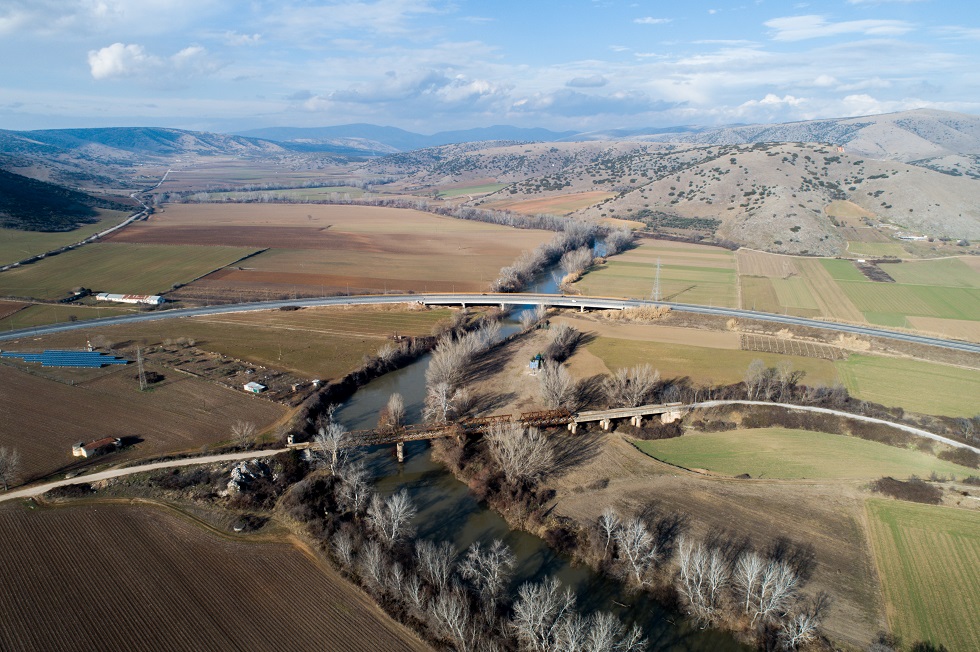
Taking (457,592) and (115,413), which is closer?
(457,592)

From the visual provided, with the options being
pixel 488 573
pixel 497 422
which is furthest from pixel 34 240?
pixel 488 573

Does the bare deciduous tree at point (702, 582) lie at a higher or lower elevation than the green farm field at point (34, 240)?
lower

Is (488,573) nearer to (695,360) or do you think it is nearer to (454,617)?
(454,617)

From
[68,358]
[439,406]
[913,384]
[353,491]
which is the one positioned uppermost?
[68,358]

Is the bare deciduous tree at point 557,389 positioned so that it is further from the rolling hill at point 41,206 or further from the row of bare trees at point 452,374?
the rolling hill at point 41,206

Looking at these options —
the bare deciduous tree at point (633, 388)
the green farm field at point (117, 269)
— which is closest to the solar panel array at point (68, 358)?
the green farm field at point (117, 269)

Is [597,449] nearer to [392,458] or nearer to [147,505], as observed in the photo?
[392,458]

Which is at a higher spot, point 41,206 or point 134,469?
point 41,206
